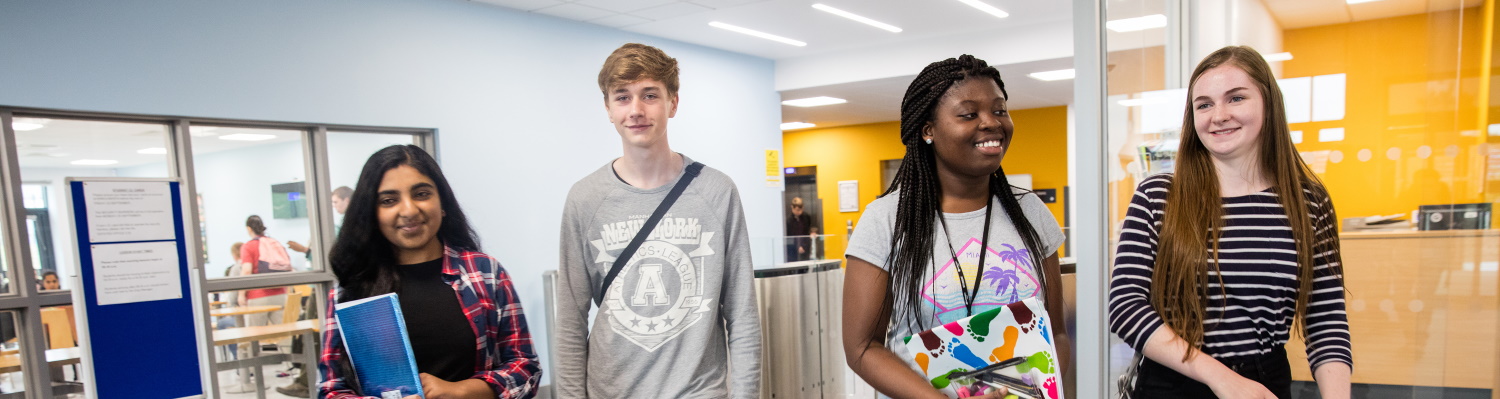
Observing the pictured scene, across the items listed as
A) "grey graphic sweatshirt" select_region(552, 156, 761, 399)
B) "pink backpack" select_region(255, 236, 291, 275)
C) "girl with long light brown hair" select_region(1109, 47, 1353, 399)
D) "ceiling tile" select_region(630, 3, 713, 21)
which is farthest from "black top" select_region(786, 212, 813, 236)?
"girl with long light brown hair" select_region(1109, 47, 1353, 399)

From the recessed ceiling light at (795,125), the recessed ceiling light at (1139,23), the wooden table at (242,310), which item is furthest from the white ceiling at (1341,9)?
the recessed ceiling light at (795,125)

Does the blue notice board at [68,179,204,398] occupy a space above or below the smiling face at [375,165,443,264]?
below

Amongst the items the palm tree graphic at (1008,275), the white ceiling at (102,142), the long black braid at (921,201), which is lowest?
the palm tree graphic at (1008,275)

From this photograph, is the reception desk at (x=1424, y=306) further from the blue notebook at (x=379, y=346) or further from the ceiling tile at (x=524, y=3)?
the ceiling tile at (x=524, y=3)

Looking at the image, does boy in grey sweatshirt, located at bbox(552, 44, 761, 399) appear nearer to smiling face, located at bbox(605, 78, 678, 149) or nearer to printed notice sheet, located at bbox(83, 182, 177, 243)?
smiling face, located at bbox(605, 78, 678, 149)

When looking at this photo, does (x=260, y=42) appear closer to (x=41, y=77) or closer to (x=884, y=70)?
(x=41, y=77)

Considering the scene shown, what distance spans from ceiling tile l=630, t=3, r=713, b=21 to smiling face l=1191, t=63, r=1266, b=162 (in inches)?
189

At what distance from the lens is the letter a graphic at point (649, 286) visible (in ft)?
5.50

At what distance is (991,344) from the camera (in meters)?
1.31

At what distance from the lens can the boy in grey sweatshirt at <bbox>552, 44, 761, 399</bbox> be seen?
65.5 inches

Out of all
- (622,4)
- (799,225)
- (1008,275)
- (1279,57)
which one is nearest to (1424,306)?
(1279,57)

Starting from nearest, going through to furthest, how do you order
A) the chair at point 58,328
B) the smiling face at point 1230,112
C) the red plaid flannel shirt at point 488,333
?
the smiling face at point 1230,112, the red plaid flannel shirt at point 488,333, the chair at point 58,328

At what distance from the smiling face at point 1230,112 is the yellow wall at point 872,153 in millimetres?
10068

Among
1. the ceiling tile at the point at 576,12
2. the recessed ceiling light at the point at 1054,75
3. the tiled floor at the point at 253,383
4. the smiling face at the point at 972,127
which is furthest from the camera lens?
the recessed ceiling light at the point at 1054,75
